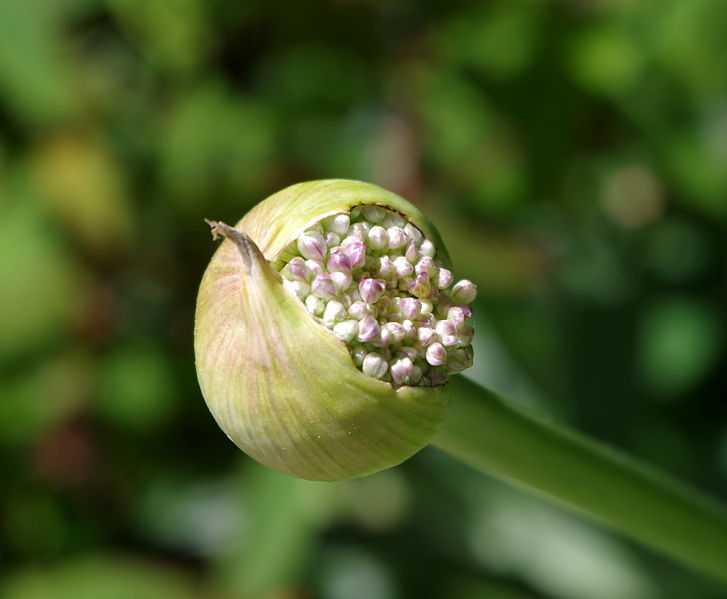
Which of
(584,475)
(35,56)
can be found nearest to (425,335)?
(584,475)

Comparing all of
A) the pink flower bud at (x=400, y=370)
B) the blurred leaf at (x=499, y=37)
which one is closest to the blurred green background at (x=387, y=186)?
the blurred leaf at (x=499, y=37)

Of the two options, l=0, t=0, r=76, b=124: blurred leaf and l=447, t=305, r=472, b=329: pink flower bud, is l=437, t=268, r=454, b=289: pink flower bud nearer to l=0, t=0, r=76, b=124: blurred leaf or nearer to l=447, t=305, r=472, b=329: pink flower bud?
l=447, t=305, r=472, b=329: pink flower bud

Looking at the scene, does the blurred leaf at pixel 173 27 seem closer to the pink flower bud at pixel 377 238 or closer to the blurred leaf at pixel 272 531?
the blurred leaf at pixel 272 531

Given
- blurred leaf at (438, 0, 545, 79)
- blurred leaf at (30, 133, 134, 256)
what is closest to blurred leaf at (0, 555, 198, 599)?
blurred leaf at (30, 133, 134, 256)

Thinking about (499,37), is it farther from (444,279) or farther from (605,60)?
(444,279)

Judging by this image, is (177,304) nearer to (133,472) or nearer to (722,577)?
(133,472)

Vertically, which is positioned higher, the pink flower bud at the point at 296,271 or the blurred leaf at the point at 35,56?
the blurred leaf at the point at 35,56
